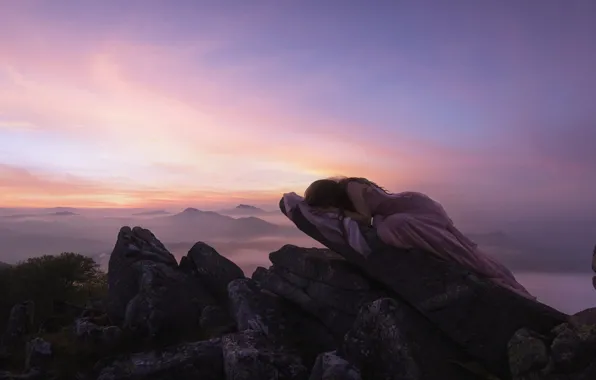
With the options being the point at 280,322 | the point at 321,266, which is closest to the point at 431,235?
the point at 321,266

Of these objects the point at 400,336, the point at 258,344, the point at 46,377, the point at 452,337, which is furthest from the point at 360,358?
the point at 46,377

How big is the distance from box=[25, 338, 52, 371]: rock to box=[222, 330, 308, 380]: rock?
221 inches

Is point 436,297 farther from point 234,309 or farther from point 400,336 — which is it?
point 234,309

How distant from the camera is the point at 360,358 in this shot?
34.6ft

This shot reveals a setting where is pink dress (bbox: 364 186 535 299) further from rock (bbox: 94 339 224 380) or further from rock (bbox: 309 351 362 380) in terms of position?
rock (bbox: 94 339 224 380)

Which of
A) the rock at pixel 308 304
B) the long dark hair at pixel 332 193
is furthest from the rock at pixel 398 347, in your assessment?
the long dark hair at pixel 332 193

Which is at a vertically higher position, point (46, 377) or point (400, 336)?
point (400, 336)

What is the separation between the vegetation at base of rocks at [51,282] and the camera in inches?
1102

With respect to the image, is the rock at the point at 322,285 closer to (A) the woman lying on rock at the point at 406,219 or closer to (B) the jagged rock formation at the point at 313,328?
(B) the jagged rock formation at the point at 313,328

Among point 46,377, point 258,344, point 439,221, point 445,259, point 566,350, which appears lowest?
point 46,377

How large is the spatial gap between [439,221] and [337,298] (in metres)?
3.27

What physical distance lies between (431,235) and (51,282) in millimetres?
24681

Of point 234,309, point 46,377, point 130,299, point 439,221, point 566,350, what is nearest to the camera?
point 566,350

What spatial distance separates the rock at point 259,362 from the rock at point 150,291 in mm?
3539
